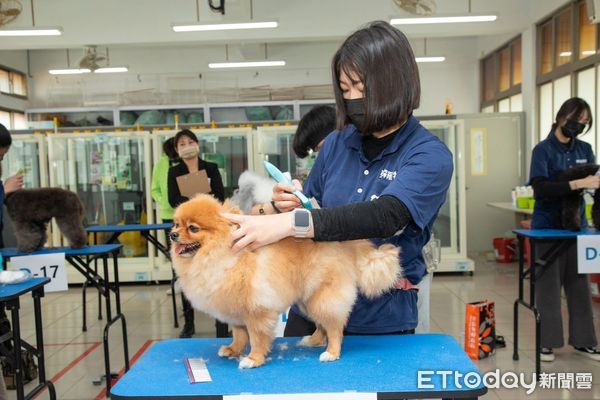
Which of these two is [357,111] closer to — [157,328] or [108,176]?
[157,328]

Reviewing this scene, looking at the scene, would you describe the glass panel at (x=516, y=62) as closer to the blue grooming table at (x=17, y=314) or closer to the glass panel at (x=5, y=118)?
the blue grooming table at (x=17, y=314)

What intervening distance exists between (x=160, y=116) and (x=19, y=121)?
4063mm

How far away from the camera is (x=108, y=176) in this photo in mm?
7805

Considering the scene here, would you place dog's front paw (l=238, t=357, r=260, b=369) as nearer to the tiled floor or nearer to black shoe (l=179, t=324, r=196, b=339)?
the tiled floor

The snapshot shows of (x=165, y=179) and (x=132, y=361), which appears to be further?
(x=165, y=179)

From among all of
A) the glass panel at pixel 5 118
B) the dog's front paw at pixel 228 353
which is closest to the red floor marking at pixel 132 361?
the dog's front paw at pixel 228 353

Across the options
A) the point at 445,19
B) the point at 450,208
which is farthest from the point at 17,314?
the point at 445,19

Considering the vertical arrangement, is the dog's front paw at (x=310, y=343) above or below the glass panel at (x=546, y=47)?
below

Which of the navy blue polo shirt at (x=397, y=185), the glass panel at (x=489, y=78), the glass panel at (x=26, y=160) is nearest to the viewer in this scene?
the navy blue polo shirt at (x=397, y=185)

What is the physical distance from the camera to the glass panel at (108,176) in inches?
301

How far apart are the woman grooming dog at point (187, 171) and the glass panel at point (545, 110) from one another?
611 centimetres

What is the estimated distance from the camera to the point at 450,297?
6230 millimetres

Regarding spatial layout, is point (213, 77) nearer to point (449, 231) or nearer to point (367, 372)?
point (449, 231)

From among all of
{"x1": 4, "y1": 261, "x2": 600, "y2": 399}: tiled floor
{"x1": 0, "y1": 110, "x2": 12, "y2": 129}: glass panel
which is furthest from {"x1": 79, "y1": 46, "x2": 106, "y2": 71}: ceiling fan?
{"x1": 4, "y1": 261, "x2": 600, "y2": 399}: tiled floor
